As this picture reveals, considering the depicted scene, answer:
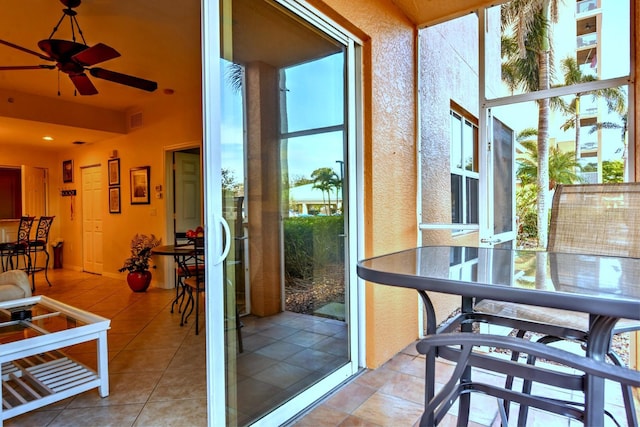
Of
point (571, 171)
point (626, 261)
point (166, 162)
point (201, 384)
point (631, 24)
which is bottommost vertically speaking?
point (201, 384)

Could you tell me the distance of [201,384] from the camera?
7.53 ft

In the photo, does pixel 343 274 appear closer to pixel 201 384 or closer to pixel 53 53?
pixel 201 384

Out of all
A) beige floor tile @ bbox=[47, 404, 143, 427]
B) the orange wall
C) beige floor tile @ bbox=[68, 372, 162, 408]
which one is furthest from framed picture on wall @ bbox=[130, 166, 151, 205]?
beige floor tile @ bbox=[47, 404, 143, 427]

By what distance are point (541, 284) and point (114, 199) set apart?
634 cm

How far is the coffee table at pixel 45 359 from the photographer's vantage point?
1.89 metres

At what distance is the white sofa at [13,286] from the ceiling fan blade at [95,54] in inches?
75.8

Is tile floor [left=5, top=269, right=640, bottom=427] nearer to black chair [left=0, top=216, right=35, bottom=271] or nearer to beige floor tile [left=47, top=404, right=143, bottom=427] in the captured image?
beige floor tile [left=47, top=404, right=143, bottom=427]

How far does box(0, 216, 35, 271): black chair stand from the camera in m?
5.33

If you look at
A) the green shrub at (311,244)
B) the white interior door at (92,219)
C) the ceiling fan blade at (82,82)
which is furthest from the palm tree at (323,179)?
the white interior door at (92,219)

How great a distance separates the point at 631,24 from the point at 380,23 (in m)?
1.57

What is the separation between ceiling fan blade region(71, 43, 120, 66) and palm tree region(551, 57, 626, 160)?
10.8 feet

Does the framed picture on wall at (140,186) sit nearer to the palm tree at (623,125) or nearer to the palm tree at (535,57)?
the palm tree at (535,57)

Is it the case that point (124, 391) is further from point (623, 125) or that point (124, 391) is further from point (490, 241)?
point (623, 125)

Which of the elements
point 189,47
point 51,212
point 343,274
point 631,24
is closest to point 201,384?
point 343,274
